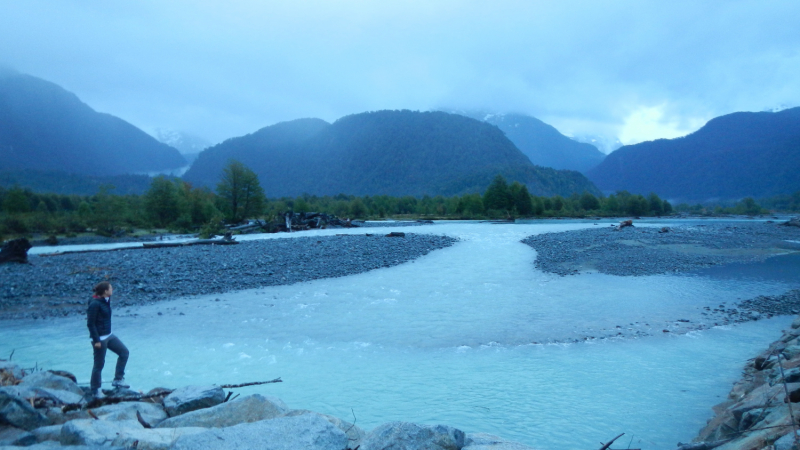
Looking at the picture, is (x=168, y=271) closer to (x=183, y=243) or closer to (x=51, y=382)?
(x=183, y=243)

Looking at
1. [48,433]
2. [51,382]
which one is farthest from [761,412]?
[51,382]

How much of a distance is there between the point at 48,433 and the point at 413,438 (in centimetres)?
376

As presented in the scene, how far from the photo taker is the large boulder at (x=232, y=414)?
4859 millimetres

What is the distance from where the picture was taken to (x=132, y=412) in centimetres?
514

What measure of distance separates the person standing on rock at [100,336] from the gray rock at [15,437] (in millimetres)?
1592

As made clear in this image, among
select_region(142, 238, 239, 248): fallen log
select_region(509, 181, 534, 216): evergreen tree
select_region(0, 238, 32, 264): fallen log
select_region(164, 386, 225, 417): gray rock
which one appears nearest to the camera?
select_region(164, 386, 225, 417): gray rock

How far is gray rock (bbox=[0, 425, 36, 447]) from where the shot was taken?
4.11 metres

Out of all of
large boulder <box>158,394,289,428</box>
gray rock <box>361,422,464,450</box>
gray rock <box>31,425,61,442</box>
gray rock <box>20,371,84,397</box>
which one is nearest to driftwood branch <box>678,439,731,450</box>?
gray rock <box>361,422,464,450</box>

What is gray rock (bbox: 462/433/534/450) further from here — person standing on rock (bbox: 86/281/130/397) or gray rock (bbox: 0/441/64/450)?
person standing on rock (bbox: 86/281/130/397)

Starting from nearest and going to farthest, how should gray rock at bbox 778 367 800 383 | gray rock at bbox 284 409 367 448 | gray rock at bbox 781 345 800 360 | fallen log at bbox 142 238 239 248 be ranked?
gray rock at bbox 284 409 367 448
gray rock at bbox 778 367 800 383
gray rock at bbox 781 345 800 360
fallen log at bbox 142 238 239 248

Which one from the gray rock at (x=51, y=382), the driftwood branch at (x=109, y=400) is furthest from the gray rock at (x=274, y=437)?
the gray rock at (x=51, y=382)

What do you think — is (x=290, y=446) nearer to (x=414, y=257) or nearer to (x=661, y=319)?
(x=661, y=319)

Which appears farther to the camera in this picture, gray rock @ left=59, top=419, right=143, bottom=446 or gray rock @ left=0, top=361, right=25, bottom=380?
gray rock @ left=0, top=361, right=25, bottom=380

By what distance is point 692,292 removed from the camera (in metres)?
14.8
